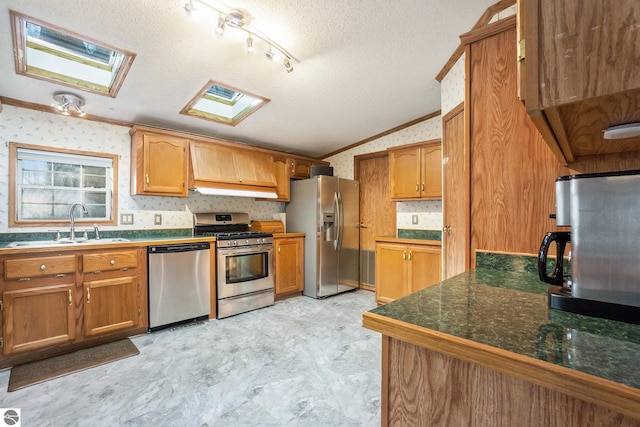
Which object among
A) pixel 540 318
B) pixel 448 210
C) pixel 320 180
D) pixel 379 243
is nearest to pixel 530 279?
pixel 540 318

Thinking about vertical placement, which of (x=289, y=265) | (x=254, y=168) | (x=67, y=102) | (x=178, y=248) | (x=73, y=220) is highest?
(x=67, y=102)

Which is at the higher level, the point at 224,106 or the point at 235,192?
the point at 224,106

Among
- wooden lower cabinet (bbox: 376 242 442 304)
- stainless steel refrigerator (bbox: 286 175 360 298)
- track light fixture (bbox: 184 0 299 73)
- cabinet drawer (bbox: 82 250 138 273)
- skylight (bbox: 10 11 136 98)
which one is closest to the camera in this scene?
track light fixture (bbox: 184 0 299 73)

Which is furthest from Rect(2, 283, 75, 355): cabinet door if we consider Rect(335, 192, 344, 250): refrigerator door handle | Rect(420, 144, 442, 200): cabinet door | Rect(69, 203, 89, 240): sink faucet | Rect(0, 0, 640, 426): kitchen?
Rect(420, 144, 442, 200): cabinet door

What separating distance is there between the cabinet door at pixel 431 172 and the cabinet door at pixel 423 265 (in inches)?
26.6

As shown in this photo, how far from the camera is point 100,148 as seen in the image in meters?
3.04

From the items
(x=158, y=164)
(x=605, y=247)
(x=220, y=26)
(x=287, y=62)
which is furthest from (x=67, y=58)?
(x=605, y=247)

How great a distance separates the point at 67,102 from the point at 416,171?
3.63m

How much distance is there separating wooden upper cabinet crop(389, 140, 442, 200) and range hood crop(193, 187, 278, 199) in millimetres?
1683

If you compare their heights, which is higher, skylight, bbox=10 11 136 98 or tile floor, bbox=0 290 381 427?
skylight, bbox=10 11 136 98

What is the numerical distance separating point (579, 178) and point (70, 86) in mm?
3440

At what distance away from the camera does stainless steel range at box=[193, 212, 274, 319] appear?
10.8ft

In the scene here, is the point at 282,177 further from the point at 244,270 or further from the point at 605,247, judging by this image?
the point at 605,247

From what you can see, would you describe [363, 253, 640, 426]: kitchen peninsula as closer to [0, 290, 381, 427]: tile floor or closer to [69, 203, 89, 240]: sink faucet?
[0, 290, 381, 427]: tile floor
